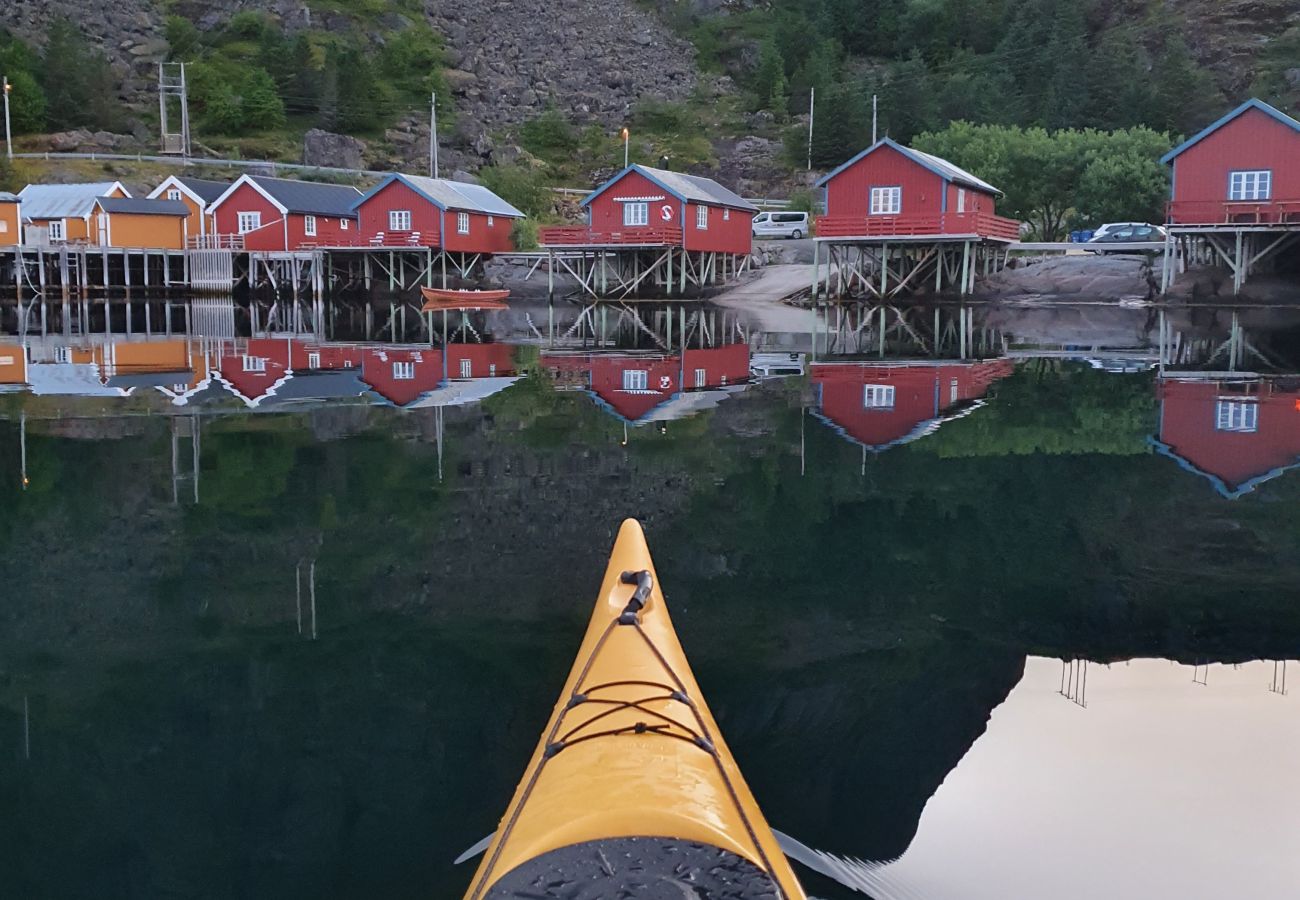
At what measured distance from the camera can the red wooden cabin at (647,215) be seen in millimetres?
45688

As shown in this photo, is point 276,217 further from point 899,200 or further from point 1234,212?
point 1234,212

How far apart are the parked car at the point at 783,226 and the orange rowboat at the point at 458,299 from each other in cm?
1492

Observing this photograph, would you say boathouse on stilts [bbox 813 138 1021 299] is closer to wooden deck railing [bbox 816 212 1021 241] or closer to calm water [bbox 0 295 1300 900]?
wooden deck railing [bbox 816 212 1021 241]

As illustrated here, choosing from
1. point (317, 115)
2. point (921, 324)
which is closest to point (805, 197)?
point (921, 324)

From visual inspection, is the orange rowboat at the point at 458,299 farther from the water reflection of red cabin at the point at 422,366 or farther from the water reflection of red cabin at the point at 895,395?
the water reflection of red cabin at the point at 895,395

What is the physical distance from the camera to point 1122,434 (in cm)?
1498

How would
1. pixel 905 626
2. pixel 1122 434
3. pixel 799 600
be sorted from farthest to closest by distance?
pixel 1122 434
pixel 799 600
pixel 905 626

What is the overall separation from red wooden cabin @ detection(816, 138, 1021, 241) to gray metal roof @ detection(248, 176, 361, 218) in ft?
71.9

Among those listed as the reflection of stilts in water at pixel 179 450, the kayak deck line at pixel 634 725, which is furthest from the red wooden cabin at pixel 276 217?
the kayak deck line at pixel 634 725

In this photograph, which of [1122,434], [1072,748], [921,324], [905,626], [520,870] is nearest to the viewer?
[520,870]

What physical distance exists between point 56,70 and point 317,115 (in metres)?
16.1

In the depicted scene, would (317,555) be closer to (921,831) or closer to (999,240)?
(921,831)

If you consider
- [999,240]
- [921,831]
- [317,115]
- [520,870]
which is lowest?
[921,831]

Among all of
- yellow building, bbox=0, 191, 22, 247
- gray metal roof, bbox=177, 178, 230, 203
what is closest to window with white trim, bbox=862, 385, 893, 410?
gray metal roof, bbox=177, 178, 230, 203
